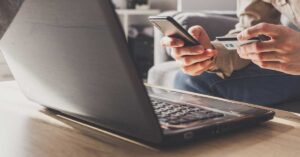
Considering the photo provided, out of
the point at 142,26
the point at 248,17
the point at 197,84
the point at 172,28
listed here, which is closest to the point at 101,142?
the point at 172,28

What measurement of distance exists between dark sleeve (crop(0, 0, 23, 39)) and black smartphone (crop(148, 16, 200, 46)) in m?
0.25

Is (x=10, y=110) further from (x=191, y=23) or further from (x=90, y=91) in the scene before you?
(x=191, y=23)

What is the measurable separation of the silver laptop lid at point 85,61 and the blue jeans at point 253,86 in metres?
0.75

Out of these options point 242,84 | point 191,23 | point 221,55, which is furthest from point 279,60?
point 191,23

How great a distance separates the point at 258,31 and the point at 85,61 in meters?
0.40

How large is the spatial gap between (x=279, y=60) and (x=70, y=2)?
22.3 inches

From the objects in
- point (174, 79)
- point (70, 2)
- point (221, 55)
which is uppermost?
point (70, 2)

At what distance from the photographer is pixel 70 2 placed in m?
0.42

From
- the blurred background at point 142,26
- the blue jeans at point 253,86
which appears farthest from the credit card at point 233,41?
the blurred background at point 142,26

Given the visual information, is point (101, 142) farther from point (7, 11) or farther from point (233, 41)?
point (233, 41)

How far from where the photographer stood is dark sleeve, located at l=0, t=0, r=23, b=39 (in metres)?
0.40

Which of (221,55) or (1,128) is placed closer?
(1,128)

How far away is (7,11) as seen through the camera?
41 cm

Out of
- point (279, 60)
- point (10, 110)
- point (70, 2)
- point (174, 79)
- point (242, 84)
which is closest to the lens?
point (70, 2)
